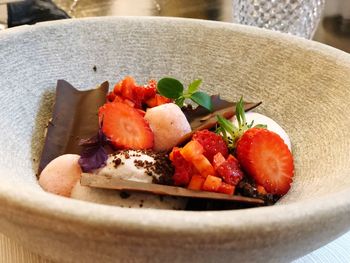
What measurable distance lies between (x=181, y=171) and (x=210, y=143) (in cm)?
7

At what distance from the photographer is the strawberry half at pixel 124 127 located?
83 cm

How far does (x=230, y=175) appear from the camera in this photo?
0.77 m

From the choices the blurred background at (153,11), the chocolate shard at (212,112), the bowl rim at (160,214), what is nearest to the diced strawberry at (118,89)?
the chocolate shard at (212,112)

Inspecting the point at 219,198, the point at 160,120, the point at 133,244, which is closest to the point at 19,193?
the point at 133,244

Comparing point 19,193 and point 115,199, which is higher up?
point 19,193

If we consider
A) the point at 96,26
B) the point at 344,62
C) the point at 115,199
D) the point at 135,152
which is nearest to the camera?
the point at 115,199

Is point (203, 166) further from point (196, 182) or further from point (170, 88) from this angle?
point (170, 88)

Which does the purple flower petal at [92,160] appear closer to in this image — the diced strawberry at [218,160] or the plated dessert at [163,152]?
the plated dessert at [163,152]

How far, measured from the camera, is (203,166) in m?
0.77

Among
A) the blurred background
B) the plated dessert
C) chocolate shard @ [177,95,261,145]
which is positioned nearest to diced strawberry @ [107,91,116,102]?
the plated dessert

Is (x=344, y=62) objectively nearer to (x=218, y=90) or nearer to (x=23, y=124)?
(x=218, y=90)

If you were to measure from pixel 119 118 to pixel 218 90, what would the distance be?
27 cm

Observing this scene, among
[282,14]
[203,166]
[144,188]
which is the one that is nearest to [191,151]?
[203,166]

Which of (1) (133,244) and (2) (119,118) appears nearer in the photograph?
(1) (133,244)
